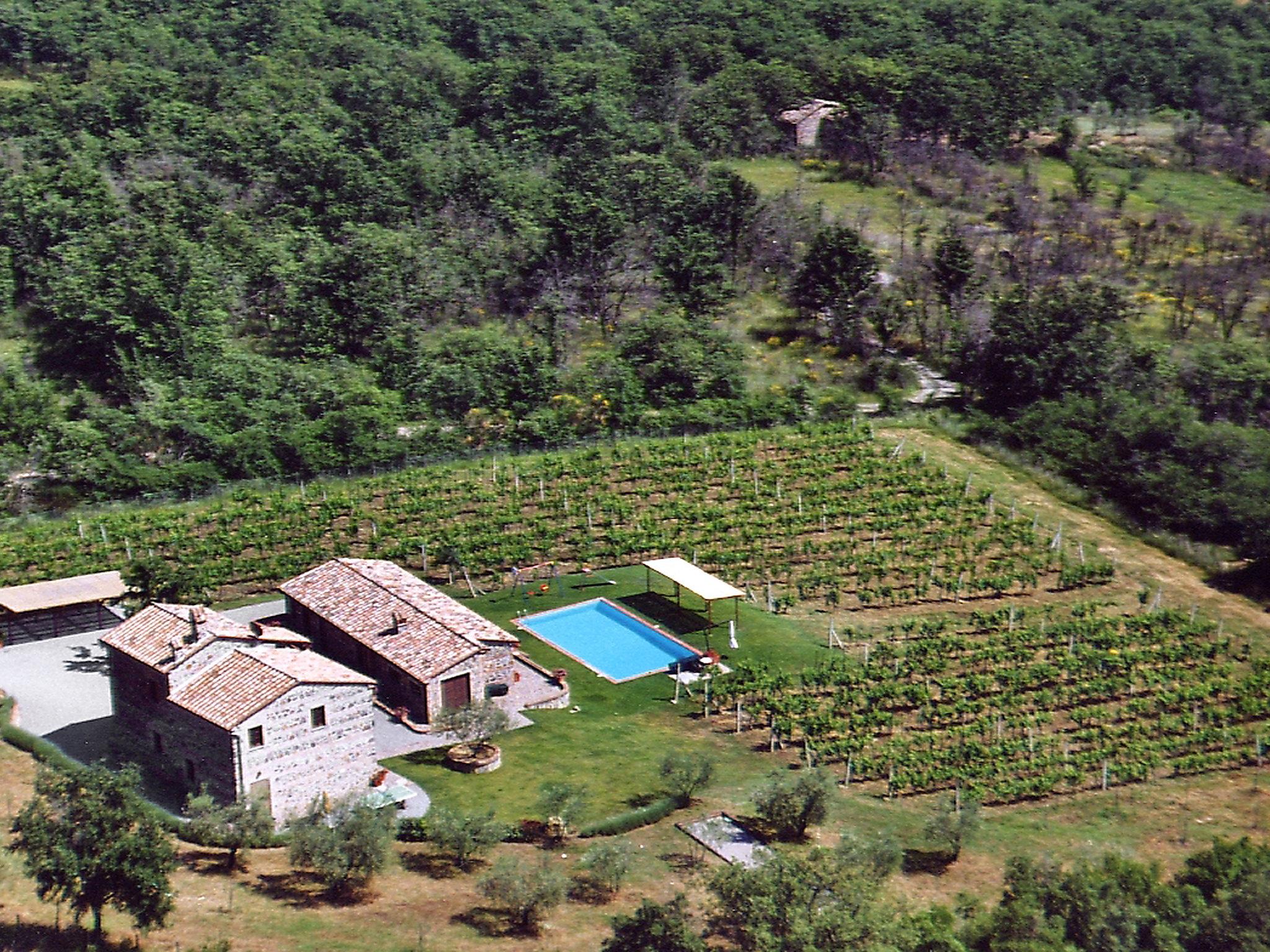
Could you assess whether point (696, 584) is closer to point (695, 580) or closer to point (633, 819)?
point (695, 580)

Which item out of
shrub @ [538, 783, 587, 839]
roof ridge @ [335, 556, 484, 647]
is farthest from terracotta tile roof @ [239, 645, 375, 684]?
shrub @ [538, 783, 587, 839]

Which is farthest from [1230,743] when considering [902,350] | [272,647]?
[902,350]

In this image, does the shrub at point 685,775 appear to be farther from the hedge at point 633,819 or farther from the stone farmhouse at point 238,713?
the stone farmhouse at point 238,713

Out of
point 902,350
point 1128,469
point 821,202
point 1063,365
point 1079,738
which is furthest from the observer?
point 821,202

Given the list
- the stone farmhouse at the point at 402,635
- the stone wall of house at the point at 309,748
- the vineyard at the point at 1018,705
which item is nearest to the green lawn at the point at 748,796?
the vineyard at the point at 1018,705

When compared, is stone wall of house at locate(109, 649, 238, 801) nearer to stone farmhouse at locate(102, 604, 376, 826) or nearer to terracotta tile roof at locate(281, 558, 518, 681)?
stone farmhouse at locate(102, 604, 376, 826)

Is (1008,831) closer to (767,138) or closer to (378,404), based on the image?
(378,404)

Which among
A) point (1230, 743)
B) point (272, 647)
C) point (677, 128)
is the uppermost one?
point (677, 128)
